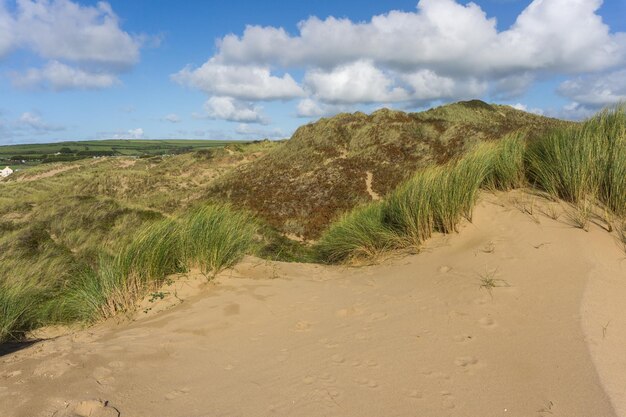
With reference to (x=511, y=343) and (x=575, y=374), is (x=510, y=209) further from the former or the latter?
(x=575, y=374)

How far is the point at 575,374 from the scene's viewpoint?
301 centimetres

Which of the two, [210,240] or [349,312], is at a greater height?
[210,240]

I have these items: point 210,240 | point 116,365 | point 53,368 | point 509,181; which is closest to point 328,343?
point 116,365

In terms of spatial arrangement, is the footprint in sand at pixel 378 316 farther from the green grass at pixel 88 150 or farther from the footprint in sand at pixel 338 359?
the green grass at pixel 88 150

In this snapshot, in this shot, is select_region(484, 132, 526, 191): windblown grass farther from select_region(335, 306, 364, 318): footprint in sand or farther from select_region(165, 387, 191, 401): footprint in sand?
select_region(165, 387, 191, 401): footprint in sand

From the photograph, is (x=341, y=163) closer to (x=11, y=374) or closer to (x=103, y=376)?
(x=103, y=376)

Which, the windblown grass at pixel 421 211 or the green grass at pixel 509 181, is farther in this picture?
the windblown grass at pixel 421 211

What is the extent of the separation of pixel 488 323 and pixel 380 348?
108 cm

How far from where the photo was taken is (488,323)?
3.90 m

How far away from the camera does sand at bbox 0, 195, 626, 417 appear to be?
288 cm

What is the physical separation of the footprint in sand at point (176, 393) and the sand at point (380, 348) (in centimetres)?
1

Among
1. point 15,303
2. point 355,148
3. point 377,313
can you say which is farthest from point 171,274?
point 355,148

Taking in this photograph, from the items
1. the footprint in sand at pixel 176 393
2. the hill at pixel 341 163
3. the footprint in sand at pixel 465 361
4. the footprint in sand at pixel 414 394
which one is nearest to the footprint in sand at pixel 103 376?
the footprint in sand at pixel 176 393

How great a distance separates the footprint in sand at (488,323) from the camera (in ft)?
12.6
